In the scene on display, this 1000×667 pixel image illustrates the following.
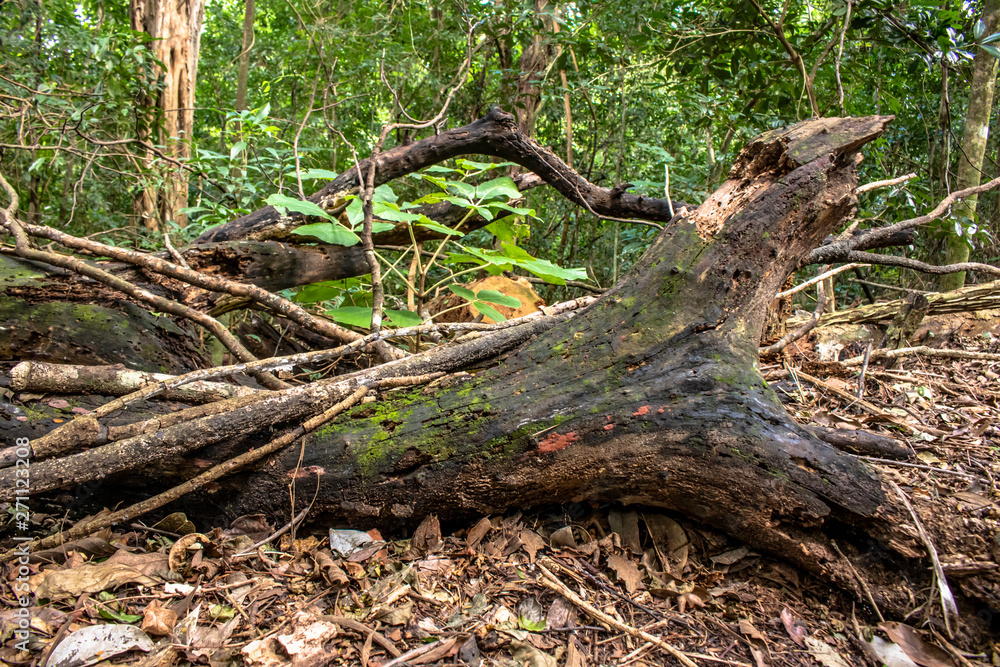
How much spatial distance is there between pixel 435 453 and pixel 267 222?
6.16 feet

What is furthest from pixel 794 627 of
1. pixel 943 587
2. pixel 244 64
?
pixel 244 64

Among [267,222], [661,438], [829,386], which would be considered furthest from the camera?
[267,222]

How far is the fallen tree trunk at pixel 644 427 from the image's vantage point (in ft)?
4.44

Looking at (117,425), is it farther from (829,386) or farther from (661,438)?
(829,386)

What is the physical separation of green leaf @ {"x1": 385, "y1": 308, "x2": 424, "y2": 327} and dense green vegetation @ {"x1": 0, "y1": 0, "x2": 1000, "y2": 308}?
1246 mm

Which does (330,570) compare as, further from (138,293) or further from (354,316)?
(138,293)

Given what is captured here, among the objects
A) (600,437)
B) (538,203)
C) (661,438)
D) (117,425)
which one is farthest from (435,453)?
(538,203)

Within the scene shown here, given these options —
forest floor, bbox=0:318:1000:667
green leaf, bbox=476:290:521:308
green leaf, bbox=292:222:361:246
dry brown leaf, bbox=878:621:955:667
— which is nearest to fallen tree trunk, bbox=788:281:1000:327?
forest floor, bbox=0:318:1000:667

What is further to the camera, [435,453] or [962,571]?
[435,453]

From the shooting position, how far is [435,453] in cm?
153

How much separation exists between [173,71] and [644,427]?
4.85m

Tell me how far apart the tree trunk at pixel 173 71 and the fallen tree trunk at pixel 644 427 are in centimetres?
347

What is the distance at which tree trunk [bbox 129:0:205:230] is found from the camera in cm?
423

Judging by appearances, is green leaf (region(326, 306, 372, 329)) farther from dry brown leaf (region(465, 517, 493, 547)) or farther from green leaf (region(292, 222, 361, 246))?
dry brown leaf (region(465, 517, 493, 547))
